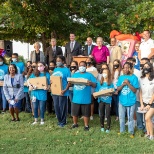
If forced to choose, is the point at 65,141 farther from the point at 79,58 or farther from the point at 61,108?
the point at 79,58

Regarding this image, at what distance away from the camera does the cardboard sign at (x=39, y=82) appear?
9.09m

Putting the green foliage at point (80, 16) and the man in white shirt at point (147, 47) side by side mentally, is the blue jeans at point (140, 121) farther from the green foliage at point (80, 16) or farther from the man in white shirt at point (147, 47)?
the green foliage at point (80, 16)

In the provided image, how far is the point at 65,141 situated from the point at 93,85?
1691 mm

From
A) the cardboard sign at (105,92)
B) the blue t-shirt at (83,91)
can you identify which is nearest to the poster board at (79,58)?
the blue t-shirt at (83,91)

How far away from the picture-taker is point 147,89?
25.7 feet

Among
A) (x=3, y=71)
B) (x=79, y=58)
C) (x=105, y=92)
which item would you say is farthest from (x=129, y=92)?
(x=3, y=71)

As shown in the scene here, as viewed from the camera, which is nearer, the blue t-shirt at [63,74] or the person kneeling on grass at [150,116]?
the person kneeling on grass at [150,116]

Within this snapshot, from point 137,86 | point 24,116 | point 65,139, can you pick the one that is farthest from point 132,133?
point 24,116

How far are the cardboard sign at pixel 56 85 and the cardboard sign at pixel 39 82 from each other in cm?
20

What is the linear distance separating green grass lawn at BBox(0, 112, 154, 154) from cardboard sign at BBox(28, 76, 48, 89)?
1.05 meters

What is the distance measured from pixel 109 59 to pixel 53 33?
6.03 metres

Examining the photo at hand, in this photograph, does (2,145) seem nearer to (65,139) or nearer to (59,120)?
(65,139)

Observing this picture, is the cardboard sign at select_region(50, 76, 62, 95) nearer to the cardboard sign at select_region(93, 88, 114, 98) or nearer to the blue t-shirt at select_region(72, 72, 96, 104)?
the blue t-shirt at select_region(72, 72, 96, 104)

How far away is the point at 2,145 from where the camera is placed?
7395mm
